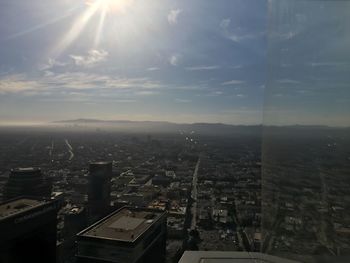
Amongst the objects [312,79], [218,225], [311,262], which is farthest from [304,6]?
[218,225]

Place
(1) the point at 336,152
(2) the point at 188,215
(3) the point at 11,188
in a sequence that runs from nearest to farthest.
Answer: (1) the point at 336,152 → (3) the point at 11,188 → (2) the point at 188,215

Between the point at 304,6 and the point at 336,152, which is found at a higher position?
the point at 304,6

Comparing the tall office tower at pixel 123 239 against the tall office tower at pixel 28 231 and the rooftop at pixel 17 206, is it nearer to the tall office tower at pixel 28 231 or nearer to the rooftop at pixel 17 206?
the tall office tower at pixel 28 231

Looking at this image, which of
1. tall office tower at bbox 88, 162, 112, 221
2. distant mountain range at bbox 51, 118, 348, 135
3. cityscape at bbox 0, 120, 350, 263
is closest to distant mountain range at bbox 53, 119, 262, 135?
distant mountain range at bbox 51, 118, 348, 135

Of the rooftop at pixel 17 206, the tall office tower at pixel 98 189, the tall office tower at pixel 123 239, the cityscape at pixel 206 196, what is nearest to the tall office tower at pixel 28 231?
the rooftop at pixel 17 206

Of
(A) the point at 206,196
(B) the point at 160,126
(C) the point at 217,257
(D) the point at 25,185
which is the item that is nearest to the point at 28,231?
(C) the point at 217,257

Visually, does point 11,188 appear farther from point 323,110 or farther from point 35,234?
point 323,110

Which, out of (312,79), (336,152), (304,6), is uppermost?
(304,6)
